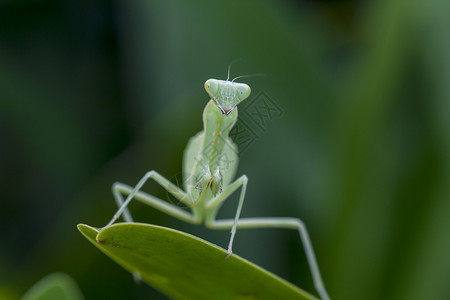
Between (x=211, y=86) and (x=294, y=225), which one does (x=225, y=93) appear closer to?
(x=211, y=86)

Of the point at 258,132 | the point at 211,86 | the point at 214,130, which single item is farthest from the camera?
the point at 258,132

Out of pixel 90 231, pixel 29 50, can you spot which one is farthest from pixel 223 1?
pixel 90 231

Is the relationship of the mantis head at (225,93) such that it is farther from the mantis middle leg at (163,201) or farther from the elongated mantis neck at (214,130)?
the mantis middle leg at (163,201)

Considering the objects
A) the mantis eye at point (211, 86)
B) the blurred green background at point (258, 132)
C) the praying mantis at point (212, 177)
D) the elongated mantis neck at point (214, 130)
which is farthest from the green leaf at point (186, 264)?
the blurred green background at point (258, 132)

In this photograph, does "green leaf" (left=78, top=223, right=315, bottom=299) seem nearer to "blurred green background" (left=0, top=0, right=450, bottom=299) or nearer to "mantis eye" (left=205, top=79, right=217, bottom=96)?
"mantis eye" (left=205, top=79, right=217, bottom=96)

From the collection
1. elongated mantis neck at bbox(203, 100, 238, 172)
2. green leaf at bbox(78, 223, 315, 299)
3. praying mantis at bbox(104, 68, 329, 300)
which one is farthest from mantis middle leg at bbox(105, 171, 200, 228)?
green leaf at bbox(78, 223, 315, 299)

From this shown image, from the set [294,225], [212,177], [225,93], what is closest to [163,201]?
[212,177]
